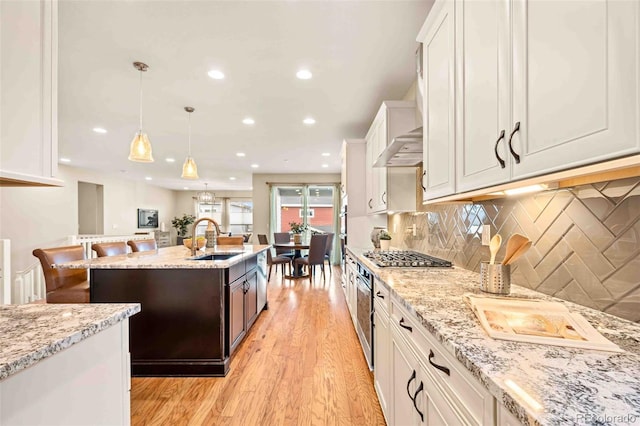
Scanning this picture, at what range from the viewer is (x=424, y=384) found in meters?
1.00

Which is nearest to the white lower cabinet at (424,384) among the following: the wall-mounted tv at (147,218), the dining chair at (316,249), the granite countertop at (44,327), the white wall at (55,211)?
the granite countertop at (44,327)

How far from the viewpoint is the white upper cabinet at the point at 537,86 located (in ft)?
2.01

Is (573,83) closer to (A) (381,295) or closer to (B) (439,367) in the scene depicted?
(B) (439,367)

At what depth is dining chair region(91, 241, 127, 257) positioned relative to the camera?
301 cm

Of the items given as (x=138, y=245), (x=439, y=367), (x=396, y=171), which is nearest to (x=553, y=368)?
(x=439, y=367)

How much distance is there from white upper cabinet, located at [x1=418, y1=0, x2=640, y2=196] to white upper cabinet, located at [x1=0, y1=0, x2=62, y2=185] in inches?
57.8

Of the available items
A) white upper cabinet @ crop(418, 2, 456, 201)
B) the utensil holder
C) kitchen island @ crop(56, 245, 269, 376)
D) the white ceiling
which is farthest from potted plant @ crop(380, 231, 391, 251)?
the utensil holder

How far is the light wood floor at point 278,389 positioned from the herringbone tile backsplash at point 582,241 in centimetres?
132

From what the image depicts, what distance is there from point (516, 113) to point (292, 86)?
2462 millimetres

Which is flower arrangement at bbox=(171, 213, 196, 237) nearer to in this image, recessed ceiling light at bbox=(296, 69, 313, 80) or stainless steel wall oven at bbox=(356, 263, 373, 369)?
recessed ceiling light at bbox=(296, 69, 313, 80)

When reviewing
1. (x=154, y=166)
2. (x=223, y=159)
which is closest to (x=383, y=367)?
(x=223, y=159)

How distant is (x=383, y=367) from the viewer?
1.71 m

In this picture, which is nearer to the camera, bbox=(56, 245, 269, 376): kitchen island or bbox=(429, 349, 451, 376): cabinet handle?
bbox=(429, 349, 451, 376): cabinet handle

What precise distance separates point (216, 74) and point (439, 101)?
2.13 m
